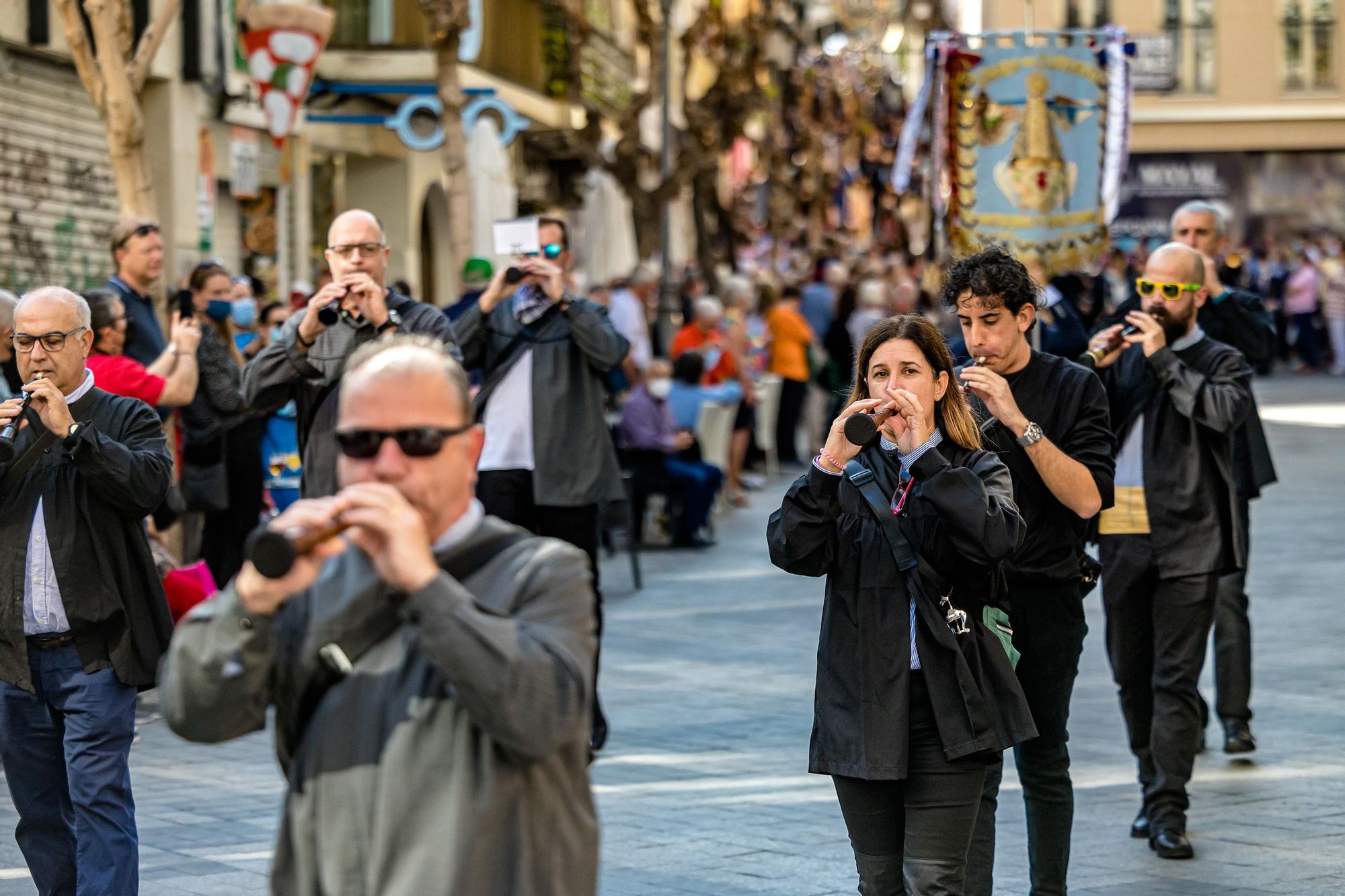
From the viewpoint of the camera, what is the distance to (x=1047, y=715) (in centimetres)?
620

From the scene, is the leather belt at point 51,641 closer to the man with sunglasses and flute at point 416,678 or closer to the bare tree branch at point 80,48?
the man with sunglasses and flute at point 416,678

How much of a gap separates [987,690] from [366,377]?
7.48 ft

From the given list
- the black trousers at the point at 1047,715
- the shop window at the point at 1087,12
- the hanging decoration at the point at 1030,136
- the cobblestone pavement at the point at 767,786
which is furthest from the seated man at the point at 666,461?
the shop window at the point at 1087,12

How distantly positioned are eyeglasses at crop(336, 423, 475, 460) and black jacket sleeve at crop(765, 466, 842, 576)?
194cm

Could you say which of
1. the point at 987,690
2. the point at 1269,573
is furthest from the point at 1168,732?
the point at 1269,573

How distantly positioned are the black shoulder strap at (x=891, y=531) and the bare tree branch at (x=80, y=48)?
8.03 m

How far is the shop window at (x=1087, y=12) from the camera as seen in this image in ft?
180

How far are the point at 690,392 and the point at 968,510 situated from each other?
12.9 meters

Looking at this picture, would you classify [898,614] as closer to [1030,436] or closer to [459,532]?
[1030,436]

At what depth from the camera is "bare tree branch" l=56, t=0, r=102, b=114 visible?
12.0 metres

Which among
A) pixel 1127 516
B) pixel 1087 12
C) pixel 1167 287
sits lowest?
pixel 1127 516

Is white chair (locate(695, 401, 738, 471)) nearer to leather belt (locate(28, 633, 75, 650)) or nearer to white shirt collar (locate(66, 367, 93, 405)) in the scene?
white shirt collar (locate(66, 367, 93, 405))

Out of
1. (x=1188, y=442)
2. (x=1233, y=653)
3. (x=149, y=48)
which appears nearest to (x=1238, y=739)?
(x=1233, y=653)

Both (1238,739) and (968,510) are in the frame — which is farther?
(1238,739)
